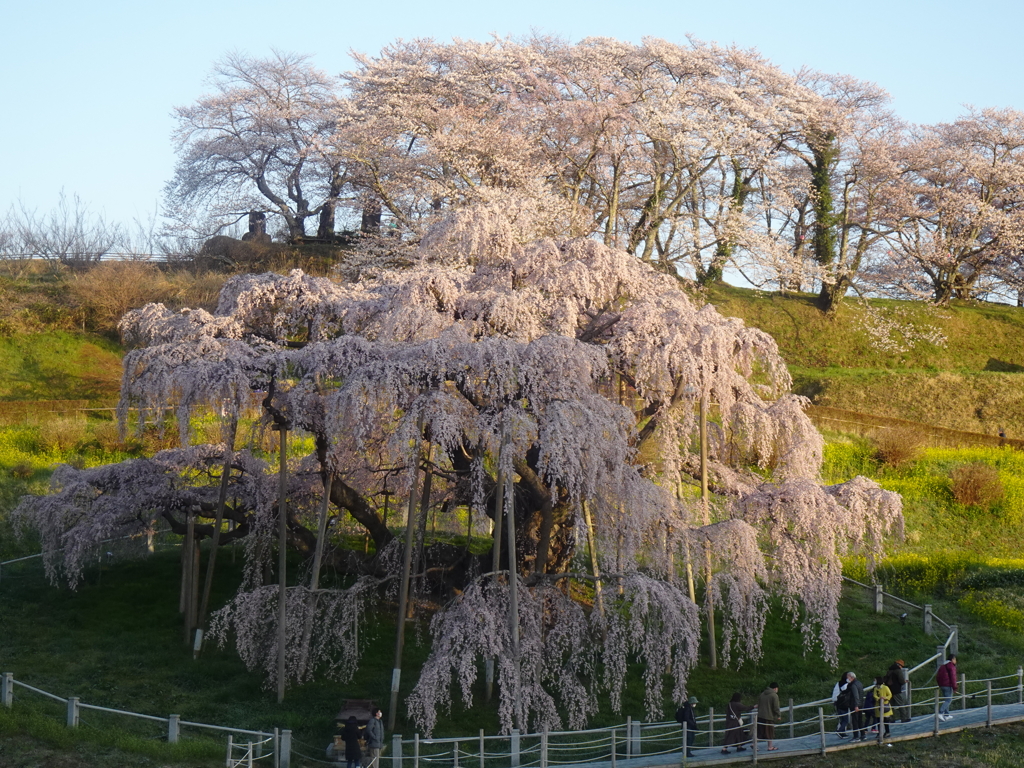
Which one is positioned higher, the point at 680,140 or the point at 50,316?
the point at 680,140

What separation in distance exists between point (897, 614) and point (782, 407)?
23.9ft

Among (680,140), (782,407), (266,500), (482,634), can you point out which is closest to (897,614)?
(782,407)

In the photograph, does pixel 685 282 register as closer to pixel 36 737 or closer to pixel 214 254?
pixel 214 254

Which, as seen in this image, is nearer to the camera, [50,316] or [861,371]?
[50,316]

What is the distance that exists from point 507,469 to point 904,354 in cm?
3436

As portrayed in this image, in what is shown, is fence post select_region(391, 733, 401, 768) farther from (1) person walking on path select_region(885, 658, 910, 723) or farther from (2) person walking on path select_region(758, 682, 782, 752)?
(1) person walking on path select_region(885, 658, 910, 723)

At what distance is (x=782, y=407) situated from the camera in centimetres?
2034

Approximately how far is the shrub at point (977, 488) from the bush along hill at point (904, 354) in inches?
273

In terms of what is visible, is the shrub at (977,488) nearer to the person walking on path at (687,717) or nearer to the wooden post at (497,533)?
the person walking on path at (687,717)

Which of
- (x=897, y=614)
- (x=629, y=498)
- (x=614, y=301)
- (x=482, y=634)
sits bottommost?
(x=897, y=614)

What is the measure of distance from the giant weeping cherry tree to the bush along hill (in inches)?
789

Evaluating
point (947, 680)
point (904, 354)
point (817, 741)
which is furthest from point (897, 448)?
point (817, 741)

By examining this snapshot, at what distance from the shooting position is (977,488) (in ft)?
104

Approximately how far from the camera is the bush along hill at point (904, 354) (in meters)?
40.4
